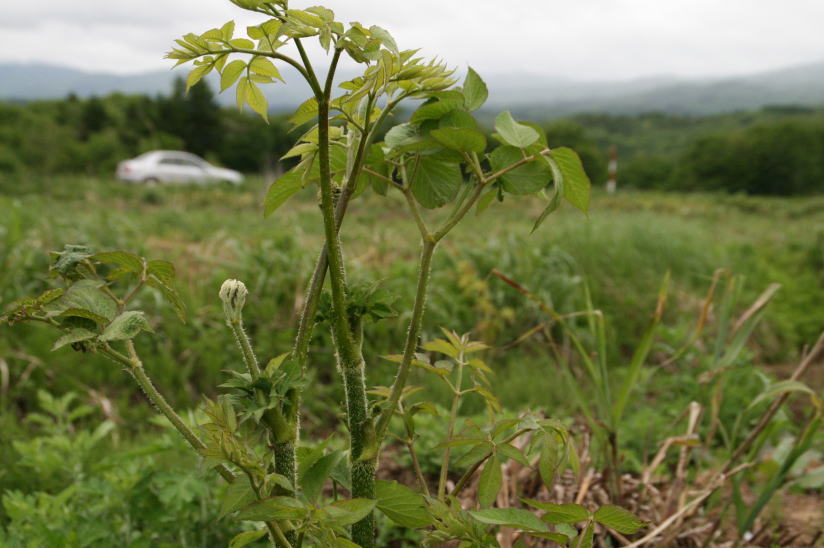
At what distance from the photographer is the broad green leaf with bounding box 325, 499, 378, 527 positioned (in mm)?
710

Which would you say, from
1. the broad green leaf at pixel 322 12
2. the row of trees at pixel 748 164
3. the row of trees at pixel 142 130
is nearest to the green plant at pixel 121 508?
the broad green leaf at pixel 322 12

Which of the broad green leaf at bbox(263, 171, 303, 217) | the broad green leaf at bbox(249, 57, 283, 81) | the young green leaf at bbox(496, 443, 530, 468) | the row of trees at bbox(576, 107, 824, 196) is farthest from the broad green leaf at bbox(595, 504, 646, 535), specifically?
the row of trees at bbox(576, 107, 824, 196)

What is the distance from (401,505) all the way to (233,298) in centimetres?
35

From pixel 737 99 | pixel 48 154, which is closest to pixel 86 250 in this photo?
pixel 48 154

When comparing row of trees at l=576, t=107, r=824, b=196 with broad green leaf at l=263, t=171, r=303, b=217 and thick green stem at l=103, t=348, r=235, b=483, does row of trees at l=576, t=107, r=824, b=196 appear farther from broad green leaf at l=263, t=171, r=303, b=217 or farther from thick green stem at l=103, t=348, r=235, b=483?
thick green stem at l=103, t=348, r=235, b=483

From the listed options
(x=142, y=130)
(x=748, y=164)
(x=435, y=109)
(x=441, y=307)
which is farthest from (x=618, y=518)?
(x=748, y=164)

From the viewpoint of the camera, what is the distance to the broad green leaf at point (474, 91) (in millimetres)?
859

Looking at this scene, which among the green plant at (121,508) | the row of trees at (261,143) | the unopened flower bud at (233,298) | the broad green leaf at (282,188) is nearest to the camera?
the unopened flower bud at (233,298)

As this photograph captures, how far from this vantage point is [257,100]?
0.86 metres

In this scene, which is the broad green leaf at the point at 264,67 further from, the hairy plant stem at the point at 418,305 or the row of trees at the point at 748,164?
the row of trees at the point at 748,164

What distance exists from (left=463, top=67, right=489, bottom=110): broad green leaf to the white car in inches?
679

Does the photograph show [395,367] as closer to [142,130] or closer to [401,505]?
[401,505]

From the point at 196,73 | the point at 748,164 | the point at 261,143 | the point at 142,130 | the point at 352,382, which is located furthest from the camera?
the point at 748,164

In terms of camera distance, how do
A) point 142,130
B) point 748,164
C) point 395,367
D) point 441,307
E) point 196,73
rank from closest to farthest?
point 196,73, point 395,367, point 441,307, point 142,130, point 748,164
